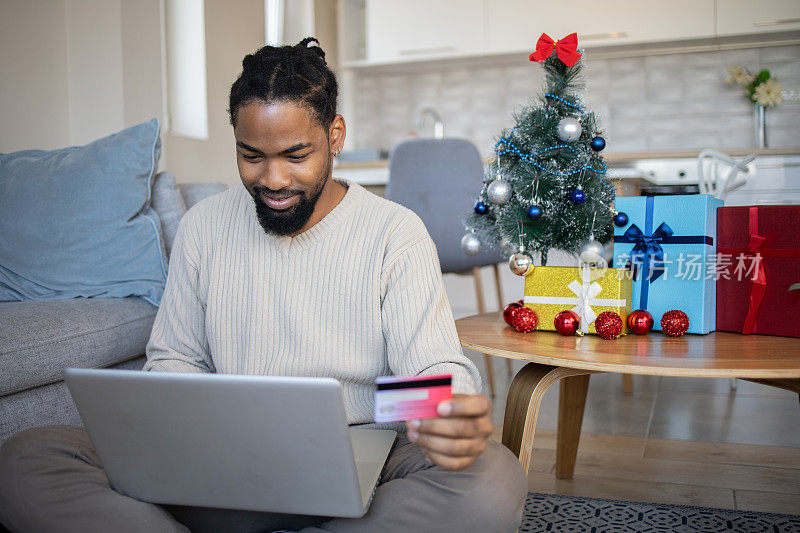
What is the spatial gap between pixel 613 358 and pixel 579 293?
0.28 metres

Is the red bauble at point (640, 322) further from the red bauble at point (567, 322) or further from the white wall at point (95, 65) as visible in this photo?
the white wall at point (95, 65)

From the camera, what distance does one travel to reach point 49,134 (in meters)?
2.86

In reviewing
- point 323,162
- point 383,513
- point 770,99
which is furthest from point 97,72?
point 770,99

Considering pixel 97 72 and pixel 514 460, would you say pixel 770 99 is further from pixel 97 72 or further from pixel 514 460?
pixel 514 460

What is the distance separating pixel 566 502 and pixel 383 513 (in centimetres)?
84

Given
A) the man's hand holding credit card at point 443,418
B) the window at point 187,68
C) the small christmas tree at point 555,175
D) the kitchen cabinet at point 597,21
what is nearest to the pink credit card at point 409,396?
the man's hand holding credit card at point 443,418

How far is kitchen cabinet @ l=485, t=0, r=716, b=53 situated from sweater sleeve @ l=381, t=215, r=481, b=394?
11.0 ft

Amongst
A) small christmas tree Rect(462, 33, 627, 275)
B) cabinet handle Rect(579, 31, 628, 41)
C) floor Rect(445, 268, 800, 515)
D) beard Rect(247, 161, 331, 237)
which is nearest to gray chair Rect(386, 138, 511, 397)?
floor Rect(445, 268, 800, 515)

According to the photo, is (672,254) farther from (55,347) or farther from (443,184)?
(443,184)

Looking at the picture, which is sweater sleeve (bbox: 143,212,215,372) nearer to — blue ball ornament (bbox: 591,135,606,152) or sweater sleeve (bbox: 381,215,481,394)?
sweater sleeve (bbox: 381,215,481,394)

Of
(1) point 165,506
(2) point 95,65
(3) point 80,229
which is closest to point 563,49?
(1) point 165,506

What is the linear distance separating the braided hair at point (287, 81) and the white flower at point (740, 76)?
12.4 feet

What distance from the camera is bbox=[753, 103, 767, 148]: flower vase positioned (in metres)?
4.24

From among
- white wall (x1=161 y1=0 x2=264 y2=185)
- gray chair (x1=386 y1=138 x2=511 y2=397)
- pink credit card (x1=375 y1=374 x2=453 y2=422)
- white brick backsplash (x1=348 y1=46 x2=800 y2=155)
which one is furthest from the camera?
white brick backsplash (x1=348 y1=46 x2=800 y2=155)
